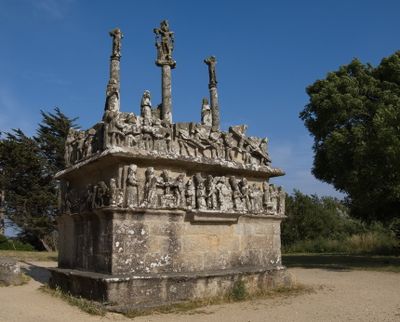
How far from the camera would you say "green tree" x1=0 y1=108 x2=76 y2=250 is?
30031 mm

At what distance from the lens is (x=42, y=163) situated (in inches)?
1238

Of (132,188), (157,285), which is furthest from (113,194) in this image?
(157,285)

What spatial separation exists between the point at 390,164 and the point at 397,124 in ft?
3.97

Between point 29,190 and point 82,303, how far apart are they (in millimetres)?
25008

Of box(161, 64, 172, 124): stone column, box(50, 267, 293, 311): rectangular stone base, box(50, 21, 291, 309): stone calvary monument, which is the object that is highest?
box(161, 64, 172, 124): stone column

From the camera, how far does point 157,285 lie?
7930 millimetres

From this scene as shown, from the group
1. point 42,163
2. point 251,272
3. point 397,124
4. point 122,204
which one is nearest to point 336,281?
point 251,272

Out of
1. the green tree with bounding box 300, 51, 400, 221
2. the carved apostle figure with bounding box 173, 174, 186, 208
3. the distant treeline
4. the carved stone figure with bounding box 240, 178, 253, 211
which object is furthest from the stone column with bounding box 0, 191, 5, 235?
the carved apostle figure with bounding box 173, 174, 186, 208

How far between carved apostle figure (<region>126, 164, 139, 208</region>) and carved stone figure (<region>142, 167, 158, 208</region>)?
0.59ft

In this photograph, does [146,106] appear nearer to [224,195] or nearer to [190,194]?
[190,194]

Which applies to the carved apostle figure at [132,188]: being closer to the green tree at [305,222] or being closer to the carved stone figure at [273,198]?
the carved stone figure at [273,198]

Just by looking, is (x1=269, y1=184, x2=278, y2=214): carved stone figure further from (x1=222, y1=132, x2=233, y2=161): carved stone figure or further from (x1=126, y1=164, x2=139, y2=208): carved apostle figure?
(x1=126, y1=164, x2=139, y2=208): carved apostle figure

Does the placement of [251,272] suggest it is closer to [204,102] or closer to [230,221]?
[230,221]

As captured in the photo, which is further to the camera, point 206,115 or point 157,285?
point 206,115
